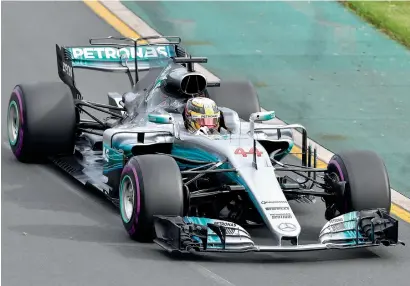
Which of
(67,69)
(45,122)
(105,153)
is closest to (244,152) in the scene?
(105,153)

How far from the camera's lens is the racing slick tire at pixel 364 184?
559 inches

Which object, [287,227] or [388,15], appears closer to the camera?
[287,227]

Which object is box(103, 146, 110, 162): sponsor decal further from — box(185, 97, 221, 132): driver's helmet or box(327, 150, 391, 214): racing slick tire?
box(327, 150, 391, 214): racing slick tire

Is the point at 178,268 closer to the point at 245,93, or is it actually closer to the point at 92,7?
the point at 245,93

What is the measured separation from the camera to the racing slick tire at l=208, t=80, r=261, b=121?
17609 millimetres

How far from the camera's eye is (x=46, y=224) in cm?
1458

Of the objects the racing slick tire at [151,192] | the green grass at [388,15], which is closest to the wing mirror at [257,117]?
the racing slick tire at [151,192]

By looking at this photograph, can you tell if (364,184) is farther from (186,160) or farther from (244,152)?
(186,160)

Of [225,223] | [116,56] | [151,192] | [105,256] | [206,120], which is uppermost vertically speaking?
[116,56]

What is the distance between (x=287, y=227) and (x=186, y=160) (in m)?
1.85

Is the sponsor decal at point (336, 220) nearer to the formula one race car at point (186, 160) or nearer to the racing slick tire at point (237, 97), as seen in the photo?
the formula one race car at point (186, 160)

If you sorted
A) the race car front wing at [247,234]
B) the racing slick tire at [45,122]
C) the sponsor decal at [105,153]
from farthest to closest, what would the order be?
1. the racing slick tire at [45,122]
2. the sponsor decal at [105,153]
3. the race car front wing at [247,234]

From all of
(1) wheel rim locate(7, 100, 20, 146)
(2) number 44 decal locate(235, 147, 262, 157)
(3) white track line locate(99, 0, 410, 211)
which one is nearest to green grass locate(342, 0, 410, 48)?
(3) white track line locate(99, 0, 410, 211)

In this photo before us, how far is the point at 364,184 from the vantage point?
46.8 ft
